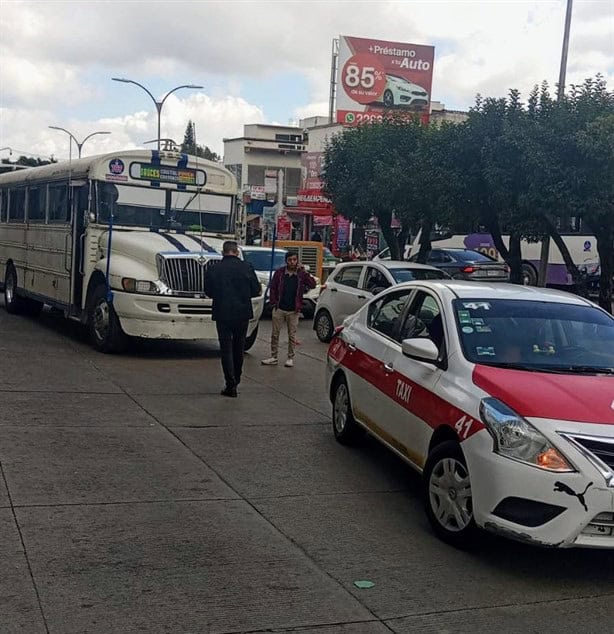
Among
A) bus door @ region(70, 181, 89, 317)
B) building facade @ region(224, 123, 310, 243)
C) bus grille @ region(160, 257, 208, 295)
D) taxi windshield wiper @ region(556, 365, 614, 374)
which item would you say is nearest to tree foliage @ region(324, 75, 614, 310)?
bus grille @ region(160, 257, 208, 295)

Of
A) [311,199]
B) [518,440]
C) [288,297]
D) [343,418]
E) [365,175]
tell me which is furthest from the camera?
[311,199]

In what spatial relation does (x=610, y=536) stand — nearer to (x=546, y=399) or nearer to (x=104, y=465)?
(x=546, y=399)

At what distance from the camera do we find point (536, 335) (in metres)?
6.43

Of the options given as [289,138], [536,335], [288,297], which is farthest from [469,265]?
[289,138]

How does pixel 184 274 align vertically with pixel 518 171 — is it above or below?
below

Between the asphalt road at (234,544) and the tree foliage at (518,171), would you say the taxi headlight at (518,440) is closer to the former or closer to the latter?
the asphalt road at (234,544)

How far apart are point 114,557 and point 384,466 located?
3.00 meters

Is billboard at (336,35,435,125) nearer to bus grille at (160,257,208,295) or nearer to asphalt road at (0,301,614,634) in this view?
bus grille at (160,257,208,295)

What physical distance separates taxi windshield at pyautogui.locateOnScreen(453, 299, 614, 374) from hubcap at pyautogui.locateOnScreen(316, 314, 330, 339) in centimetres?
1025

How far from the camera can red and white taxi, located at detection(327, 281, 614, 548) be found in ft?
16.3

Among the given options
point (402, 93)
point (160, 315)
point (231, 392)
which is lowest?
point (231, 392)

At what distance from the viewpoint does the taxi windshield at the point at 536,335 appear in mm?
6129

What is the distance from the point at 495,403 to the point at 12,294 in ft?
46.8

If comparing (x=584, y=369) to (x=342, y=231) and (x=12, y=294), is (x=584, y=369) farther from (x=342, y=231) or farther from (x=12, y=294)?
(x=342, y=231)
